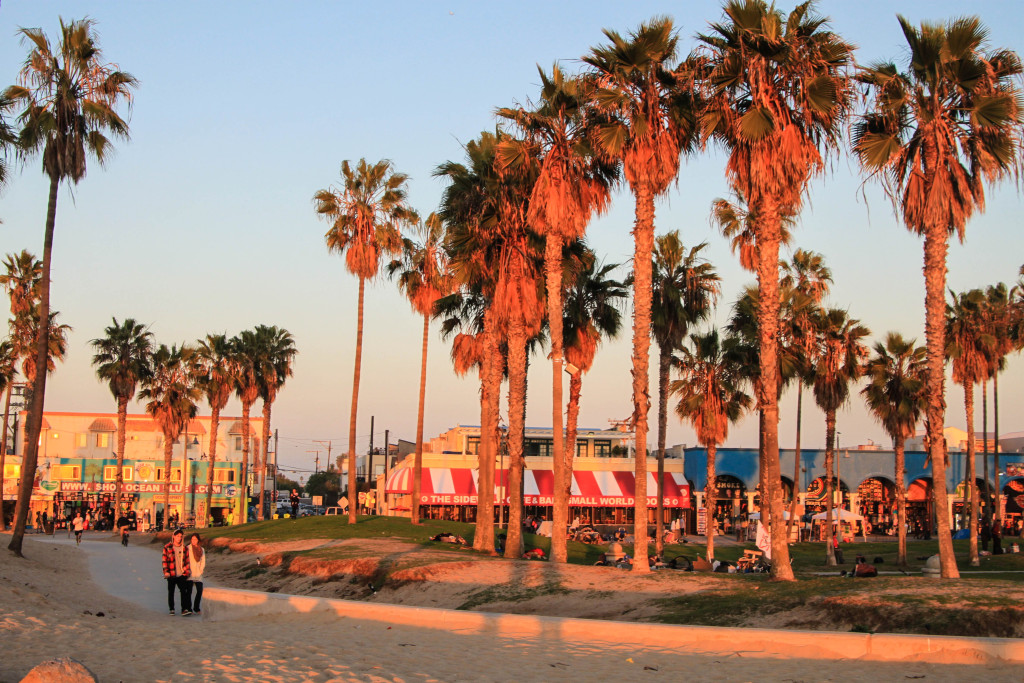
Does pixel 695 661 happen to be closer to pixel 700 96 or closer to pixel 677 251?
pixel 700 96

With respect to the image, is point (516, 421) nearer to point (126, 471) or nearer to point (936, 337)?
point (936, 337)

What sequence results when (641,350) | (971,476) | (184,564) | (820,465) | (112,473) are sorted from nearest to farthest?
1. (184,564)
2. (641,350)
3. (971,476)
4. (820,465)
5. (112,473)

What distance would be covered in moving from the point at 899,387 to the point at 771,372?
2128 cm

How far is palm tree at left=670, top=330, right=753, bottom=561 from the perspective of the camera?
38281 millimetres

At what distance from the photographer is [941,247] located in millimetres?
19672

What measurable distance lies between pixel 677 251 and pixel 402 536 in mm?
15527

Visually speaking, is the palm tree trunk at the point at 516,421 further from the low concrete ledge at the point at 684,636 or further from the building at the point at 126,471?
the building at the point at 126,471

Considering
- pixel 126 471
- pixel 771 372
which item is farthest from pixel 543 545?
pixel 126 471

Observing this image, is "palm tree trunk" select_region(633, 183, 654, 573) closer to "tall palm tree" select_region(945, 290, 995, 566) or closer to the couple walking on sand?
the couple walking on sand

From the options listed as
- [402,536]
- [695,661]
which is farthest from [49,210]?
[695,661]

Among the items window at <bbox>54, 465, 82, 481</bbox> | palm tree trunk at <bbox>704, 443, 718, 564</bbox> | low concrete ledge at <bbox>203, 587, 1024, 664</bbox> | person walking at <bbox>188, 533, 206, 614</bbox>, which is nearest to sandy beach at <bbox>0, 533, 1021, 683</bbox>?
low concrete ledge at <bbox>203, 587, 1024, 664</bbox>

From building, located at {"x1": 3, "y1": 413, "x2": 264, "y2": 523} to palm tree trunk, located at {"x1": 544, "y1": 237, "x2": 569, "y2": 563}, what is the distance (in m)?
42.5

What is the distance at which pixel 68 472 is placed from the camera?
73.2 meters

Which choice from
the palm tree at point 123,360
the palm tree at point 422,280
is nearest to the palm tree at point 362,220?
the palm tree at point 422,280
